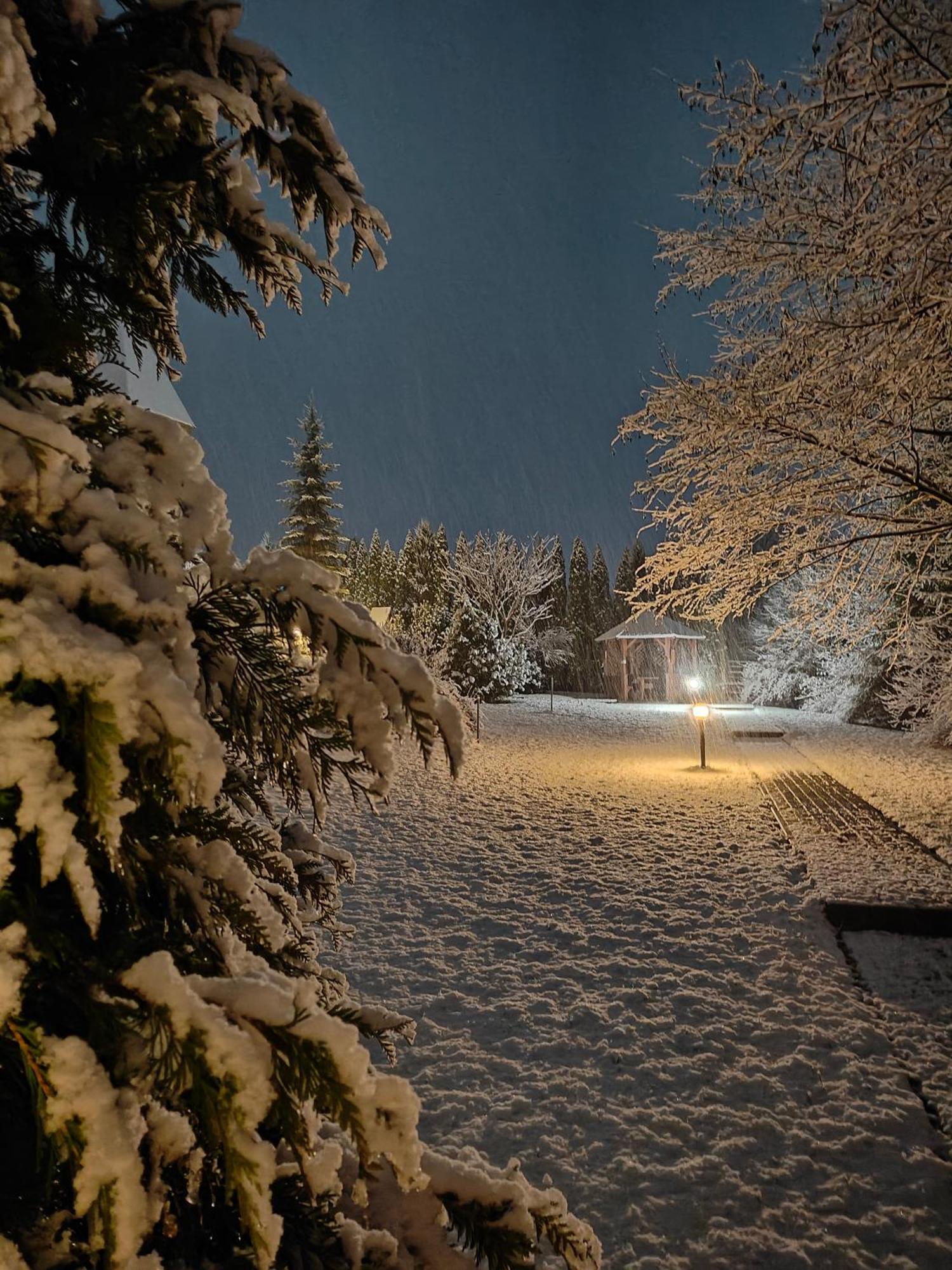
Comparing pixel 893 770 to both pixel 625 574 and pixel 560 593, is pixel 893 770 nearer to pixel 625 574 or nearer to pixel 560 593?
pixel 560 593

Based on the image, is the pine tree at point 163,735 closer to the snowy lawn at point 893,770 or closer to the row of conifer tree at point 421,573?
the snowy lawn at point 893,770

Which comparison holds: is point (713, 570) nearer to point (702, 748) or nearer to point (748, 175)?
point (748, 175)

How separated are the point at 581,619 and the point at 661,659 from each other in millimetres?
20056

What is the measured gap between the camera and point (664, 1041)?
4172 millimetres

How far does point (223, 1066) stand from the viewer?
2.60ft

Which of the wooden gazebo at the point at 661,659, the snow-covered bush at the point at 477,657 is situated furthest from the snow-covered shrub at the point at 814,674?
the snow-covered bush at the point at 477,657

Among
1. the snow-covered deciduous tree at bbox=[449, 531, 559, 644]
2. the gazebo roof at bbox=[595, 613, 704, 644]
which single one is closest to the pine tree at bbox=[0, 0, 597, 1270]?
the snow-covered deciduous tree at bbox=[449, 531, 559, 644]

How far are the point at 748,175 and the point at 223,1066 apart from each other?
24.8 ft

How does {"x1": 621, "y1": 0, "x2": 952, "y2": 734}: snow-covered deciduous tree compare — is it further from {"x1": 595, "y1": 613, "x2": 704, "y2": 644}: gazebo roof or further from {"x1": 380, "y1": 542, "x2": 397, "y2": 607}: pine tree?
{"x1": 380, "y1": 542, "x2": 397, "y2": 607}: pine tree

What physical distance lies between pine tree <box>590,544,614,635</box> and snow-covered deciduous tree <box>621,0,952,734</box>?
52736mm

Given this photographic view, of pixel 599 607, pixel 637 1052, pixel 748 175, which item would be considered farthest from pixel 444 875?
pixel 599 607

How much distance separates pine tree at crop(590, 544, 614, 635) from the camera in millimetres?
62000

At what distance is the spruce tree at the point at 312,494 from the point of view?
28.0m

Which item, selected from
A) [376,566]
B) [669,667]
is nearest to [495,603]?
[669,667]
